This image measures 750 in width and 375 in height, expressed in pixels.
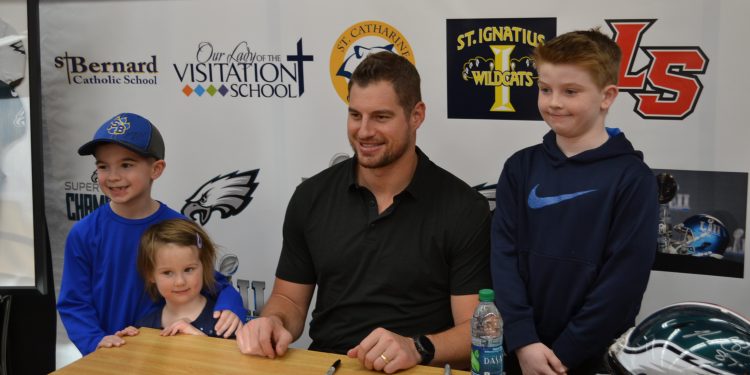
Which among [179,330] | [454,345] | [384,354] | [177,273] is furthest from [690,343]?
[177,273]

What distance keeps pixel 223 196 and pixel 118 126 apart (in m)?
0.90

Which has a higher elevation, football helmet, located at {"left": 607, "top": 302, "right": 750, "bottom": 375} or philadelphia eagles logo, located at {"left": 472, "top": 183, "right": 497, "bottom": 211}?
philadelphia eagles logo, located at {"left": 472, "top": 183, "right": 497, "bottom": 211}

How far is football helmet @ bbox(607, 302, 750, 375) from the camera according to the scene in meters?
1.40

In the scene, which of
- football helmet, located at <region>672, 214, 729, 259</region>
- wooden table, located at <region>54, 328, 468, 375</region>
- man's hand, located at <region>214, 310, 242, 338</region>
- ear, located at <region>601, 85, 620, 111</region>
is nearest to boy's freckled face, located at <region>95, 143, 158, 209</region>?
man's hand, located at <region>214, 310, 242, 338</region>

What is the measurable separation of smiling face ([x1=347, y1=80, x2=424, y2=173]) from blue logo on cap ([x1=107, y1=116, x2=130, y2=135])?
0.72 meters

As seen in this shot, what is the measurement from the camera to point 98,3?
11.4 ft

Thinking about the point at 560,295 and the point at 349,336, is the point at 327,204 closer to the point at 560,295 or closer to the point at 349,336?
the point at 349,336

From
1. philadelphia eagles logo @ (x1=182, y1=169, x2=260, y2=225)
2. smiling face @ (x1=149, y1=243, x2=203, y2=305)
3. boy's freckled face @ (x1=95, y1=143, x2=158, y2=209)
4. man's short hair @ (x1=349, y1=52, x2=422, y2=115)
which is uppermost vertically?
man's short hair @ (x1=349, y1=52, x2=422, y2=115)

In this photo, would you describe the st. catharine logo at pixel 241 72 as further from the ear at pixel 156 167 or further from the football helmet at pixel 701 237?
the football helmet at pixel 701 237

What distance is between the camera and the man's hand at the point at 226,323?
2.35m

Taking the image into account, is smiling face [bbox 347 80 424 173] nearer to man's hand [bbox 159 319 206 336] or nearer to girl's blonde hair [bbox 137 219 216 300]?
girl's blonde hair [bbox 137 219 216 300]

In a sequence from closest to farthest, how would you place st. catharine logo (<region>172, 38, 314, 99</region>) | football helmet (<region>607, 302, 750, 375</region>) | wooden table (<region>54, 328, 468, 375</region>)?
1. football helmet (<region>607, 302, 750, 375</region>)
2. wooden table (<region>54, 328, 468, 375</region>)
3. st. catharine logo (<region>172, 38, 314, 99</region>)

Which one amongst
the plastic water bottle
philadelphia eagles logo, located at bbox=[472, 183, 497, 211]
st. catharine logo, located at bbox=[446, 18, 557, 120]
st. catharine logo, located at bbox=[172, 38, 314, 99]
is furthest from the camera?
st. catharine logo, located at bbox=[172, 38, 314, 99]

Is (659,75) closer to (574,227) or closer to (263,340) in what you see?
(574,227)
